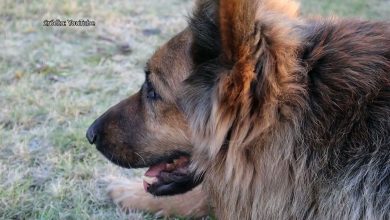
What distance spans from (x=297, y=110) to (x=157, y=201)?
1398mm

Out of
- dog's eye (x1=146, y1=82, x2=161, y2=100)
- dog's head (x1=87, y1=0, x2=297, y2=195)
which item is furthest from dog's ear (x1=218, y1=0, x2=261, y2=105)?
dog's eye (x1=146, y1=82, x2=161, y2=100)

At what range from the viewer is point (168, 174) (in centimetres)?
250

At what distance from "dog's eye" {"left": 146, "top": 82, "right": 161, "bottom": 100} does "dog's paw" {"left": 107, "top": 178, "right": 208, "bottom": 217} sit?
78 centimetres

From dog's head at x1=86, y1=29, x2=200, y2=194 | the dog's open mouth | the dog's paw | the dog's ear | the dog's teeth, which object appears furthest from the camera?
the dog's paw

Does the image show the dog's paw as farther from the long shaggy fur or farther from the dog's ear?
the dog's ear

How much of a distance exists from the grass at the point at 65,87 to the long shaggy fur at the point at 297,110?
42.4 inches

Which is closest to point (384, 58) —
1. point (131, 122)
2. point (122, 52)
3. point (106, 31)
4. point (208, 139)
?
point (208, 139)

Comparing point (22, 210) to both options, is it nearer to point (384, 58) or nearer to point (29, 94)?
point (29, 94)

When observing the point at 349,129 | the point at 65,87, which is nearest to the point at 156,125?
the point at 349,129

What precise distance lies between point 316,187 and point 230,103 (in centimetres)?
43

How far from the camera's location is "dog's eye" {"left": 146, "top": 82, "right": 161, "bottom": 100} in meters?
2.28

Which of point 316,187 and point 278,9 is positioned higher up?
point 278,9

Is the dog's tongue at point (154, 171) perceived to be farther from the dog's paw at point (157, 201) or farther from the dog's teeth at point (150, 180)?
the dog's paw at point (157, 201)

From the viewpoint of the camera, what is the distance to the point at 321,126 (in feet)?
6.09
